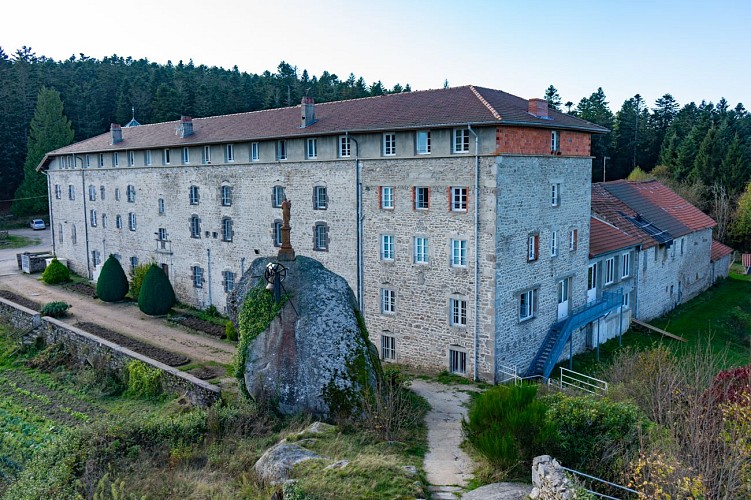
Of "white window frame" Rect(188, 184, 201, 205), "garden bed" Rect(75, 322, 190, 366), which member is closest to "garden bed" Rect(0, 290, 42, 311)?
"garden bed" Rect(75, 322, 190, 366)

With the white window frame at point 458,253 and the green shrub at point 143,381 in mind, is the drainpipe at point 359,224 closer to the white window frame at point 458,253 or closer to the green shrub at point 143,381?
the white window frame at point 458,253

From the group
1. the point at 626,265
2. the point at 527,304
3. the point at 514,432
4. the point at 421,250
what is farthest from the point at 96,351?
the point at 626,265

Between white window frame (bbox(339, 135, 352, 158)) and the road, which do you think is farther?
the road

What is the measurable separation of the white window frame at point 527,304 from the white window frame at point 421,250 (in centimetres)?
386

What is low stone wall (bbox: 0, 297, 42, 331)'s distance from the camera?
2989 cm

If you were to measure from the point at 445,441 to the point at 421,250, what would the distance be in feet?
30.2

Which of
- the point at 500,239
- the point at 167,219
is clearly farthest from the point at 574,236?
the point at 167,219

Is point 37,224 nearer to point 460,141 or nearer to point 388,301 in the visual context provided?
point 388,301

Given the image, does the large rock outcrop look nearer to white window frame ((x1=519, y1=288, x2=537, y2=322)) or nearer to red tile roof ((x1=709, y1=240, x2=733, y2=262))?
white window frame ((x1=519, y1=288, x2=537, y2=322))

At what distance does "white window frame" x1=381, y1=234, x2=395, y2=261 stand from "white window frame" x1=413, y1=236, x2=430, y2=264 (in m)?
1.10

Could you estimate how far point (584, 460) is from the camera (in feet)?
37.9

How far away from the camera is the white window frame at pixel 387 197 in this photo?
23.8 meters

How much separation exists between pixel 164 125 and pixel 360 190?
20389 millimetres

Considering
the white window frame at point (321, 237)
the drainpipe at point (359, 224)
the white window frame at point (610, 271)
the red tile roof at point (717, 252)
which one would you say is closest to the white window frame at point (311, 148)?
the drainpipe at point (359, 224)
